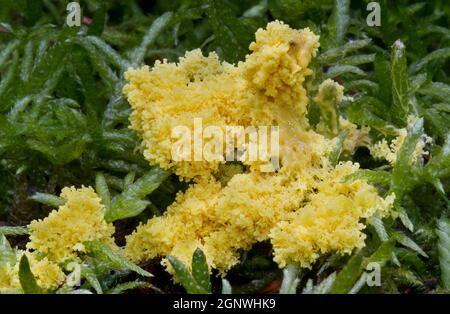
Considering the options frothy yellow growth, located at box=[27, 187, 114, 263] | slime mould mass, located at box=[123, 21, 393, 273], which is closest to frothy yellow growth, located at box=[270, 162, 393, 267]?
slime mould mass, located at box=[123, 21, 393, 273]

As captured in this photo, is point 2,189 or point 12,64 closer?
point 2,189

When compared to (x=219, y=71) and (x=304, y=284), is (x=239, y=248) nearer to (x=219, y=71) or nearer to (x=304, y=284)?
(x=304, y=284)

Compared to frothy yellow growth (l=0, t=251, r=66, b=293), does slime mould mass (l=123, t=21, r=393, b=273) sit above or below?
above

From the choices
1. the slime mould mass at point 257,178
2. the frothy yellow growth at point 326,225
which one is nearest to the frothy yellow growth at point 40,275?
the slime mould mass at point 257,178

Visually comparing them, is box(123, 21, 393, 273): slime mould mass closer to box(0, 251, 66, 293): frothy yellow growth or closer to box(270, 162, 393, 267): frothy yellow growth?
box(270, 162, 393, 267): frothy yellow growth

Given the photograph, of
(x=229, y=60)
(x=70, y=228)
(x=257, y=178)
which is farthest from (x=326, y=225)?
(x=229, y=60)

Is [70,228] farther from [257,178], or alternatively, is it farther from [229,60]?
[229,60]
